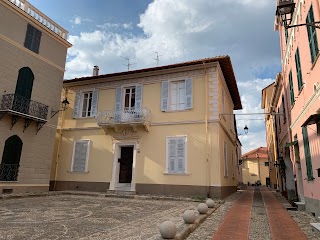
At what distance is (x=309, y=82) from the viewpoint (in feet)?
24.4

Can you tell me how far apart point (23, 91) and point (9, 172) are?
408 centimetres

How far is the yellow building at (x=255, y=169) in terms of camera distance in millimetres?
49697

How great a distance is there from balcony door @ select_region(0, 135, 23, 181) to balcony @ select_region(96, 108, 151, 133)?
427 centimetres

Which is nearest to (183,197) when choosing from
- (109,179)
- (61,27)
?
(109,179)

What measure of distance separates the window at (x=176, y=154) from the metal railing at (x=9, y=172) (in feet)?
24.9

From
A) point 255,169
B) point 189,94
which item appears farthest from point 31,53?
point 255,169

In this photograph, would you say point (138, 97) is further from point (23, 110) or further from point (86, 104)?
point (23, 110)

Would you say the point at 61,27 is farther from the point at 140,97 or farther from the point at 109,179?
the point at 109,179

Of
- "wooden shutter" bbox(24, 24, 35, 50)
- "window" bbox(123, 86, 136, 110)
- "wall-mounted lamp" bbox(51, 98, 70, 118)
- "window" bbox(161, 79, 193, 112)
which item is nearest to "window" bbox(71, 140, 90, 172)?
"wall-mounted lamp" bbox(51, 98, 70, 118)

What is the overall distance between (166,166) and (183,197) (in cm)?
190

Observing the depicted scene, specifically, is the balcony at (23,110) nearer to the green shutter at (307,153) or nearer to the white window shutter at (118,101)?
the white window shutter at (118,101)

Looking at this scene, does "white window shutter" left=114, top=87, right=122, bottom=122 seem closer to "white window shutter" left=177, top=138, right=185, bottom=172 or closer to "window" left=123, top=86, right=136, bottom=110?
"window" left=123, top=86, right=136, bottom=110

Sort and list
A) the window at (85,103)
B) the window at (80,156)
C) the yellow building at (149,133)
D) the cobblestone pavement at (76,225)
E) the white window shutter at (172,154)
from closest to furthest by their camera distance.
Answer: the cobblestone pavement at (76,225) < the yellow building at (149,133) < the white window shutter at (172,154) < the window at (80,156) < the window at (85,103)

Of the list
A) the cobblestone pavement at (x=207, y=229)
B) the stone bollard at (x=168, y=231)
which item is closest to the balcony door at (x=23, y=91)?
the cobblestone pavement at (x=207, y=229)
